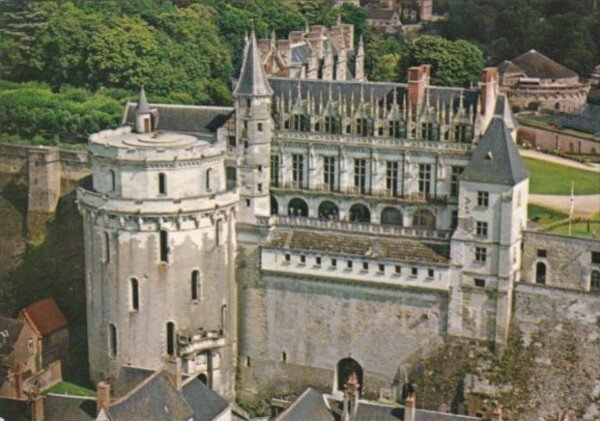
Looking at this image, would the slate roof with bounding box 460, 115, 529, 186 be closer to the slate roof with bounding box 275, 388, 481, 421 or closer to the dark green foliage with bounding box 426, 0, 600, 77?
the slate roof with bounding box 275, 388, 481, 421

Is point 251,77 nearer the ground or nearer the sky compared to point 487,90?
nearer the sky

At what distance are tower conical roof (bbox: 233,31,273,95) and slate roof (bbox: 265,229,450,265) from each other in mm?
7548

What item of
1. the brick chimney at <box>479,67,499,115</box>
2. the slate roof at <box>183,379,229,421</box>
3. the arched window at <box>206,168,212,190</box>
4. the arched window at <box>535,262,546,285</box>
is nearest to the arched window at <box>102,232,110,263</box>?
the arched window at <box>206,168,212,190</box>

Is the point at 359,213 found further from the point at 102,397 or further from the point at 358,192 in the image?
the point at 102,397

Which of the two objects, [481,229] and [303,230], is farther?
[303,230]

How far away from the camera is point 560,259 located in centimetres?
5641

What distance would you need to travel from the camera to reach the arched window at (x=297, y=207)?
63.1 metres

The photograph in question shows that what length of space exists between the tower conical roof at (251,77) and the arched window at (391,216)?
898 cm

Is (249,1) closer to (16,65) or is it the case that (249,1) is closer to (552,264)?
(16,65)

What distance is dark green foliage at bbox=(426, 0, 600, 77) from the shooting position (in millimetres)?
108762

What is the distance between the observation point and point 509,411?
5588cm

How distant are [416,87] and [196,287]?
51.2 feet

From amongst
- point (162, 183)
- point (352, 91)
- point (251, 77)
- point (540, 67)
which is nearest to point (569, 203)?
point (352, 91)

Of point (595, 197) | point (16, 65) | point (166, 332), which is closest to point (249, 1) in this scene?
point (16, 65)
